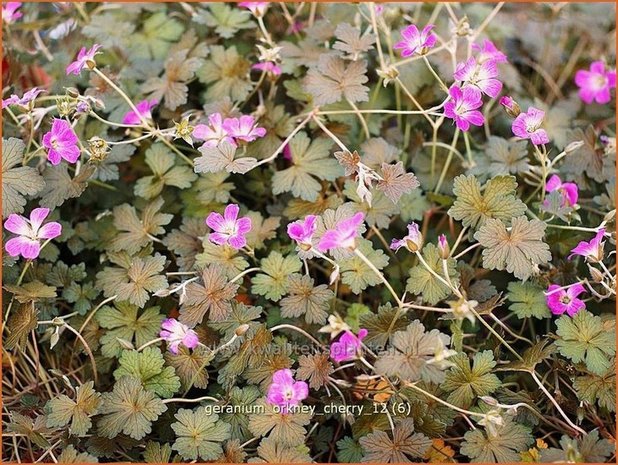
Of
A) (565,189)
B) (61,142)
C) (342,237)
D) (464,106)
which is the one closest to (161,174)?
(61,142)

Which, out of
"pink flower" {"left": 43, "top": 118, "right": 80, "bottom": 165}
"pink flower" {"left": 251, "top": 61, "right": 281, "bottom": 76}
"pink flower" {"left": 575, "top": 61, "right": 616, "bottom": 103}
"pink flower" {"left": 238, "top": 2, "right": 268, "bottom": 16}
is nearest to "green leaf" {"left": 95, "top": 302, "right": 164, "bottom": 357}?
"pink flower" {"left": 43, "top": 118, "right": 80, "bottom": 165}

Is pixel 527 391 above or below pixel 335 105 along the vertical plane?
below

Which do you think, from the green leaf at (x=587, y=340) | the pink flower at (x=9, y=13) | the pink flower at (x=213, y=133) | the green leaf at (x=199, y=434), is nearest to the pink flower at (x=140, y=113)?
the pink flower at (x=213, y=133)

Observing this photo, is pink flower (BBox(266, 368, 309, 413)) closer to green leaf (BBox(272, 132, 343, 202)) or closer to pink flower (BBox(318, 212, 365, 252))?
pink flower (BBox(318, 212, 365, 252))

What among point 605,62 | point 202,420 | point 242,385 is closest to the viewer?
point 202,420

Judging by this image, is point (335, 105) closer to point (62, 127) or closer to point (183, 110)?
point (183, 110)

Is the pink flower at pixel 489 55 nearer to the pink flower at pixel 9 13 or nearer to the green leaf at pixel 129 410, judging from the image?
the green leaf at pixel 129 410

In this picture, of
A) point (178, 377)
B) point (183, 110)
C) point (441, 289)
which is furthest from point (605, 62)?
point (178, 377)
